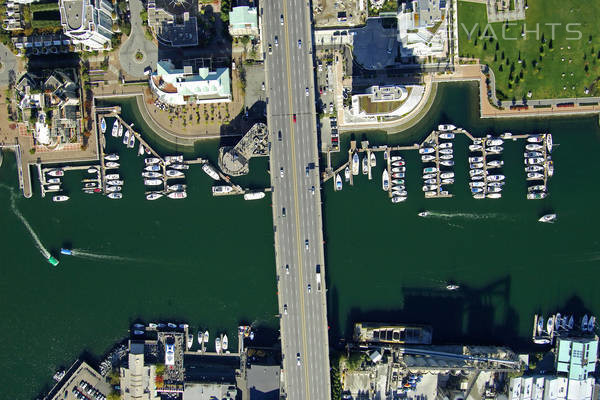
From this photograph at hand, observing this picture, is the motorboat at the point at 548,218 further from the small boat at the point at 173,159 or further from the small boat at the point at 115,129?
the small boat at the point at 115,129

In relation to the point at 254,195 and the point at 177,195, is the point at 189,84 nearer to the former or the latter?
the point at 177,195

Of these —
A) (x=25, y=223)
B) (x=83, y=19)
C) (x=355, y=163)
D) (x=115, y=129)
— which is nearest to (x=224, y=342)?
(x=355, y=163)

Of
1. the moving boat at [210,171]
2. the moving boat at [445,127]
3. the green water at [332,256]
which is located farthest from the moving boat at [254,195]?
the moving boat at [445,127]

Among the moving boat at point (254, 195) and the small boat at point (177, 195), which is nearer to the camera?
the moving boat at point (254, 195)

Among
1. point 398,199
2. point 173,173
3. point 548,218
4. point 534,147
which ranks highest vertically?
point 534,147

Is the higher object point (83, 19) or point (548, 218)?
point (83, 19)

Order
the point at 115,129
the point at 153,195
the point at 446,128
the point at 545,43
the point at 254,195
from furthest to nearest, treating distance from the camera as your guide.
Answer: the point at 153,195 < the point at 115,129 < the point at 446,128 < the point at 254,195 < the point at 545,43
